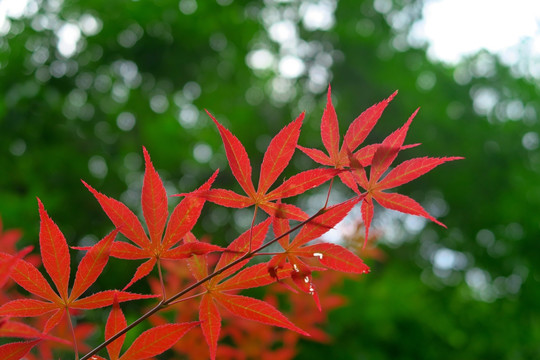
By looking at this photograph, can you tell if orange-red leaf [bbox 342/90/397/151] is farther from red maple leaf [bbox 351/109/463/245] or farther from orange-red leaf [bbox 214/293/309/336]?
orange-red leaf [bbox 214/293/309/336]

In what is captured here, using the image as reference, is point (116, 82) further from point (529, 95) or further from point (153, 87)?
point (529, 95)

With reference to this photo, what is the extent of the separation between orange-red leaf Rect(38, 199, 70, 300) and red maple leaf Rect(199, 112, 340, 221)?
0.12 meters

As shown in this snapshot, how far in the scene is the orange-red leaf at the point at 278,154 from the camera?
0.42 m

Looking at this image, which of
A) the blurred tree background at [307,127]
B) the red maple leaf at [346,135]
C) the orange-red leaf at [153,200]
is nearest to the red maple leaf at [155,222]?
the orange-red leaf at [153,200]

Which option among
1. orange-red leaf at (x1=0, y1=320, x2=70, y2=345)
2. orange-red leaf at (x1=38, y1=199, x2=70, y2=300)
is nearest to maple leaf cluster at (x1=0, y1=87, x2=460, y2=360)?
orange-red leaf at (x1=38, y1=199, x2=70, y2=300)

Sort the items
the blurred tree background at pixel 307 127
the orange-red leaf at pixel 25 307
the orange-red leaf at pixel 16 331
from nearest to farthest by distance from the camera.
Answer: the orange-red leaf at pixel 16 331 → the orange-red leaf at pixel 25 307 → the blurred tree background at pixel 307 127

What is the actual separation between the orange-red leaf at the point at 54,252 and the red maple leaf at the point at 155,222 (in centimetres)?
4

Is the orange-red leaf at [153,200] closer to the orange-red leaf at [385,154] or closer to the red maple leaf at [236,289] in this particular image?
the red maple leaf at [236,289]

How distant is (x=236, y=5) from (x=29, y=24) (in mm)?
1969

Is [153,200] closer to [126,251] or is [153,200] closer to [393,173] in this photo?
[126,251]

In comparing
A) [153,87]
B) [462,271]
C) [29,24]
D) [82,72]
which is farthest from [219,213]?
[462,271]

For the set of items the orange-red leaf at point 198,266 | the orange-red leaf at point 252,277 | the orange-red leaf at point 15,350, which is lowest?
the orange-red leaf at point 15,350

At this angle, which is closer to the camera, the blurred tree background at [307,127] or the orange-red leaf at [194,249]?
the orange-red leaf at [194,249]

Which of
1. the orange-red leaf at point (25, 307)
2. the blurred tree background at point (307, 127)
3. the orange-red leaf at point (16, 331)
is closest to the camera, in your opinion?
the orange-red leaf at point (16, 331)
